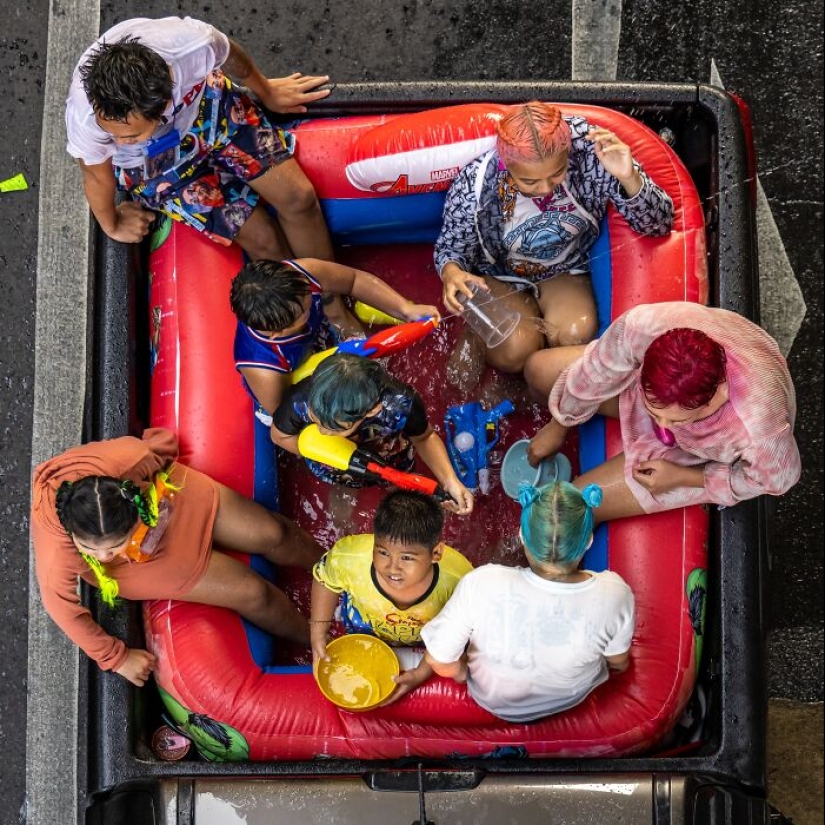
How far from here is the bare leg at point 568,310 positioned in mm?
3322

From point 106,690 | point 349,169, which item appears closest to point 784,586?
point 349,169

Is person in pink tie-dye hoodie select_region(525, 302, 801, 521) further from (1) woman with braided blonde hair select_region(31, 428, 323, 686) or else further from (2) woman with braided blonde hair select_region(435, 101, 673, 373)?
(1) woman with braided blonde hair select_region(31, 428, 323, 686)

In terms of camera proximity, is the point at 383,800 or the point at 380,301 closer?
the point at 383,800

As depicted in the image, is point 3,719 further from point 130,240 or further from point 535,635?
point 535,635

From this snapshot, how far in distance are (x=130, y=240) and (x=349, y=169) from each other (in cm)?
77

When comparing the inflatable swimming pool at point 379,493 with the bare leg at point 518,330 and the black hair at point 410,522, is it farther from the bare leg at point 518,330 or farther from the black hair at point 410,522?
the black hair at point 410,522

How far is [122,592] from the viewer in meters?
2.90

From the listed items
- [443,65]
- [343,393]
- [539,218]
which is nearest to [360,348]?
[343,393]

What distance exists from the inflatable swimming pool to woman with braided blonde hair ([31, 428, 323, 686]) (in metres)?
0.10

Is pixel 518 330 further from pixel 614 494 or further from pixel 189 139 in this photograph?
pixel 189 139

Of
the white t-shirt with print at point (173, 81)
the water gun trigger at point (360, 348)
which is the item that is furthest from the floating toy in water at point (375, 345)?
the white t-shirt with print at point (173, 81)

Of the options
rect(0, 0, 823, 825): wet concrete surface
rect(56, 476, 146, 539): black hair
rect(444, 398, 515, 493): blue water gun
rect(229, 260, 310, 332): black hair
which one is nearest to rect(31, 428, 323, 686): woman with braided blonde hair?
rect(56, 476, 146, 539): black hair

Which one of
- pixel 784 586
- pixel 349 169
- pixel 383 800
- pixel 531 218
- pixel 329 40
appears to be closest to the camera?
pixel 383 800

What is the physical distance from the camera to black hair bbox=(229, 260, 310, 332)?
2.76 metres
